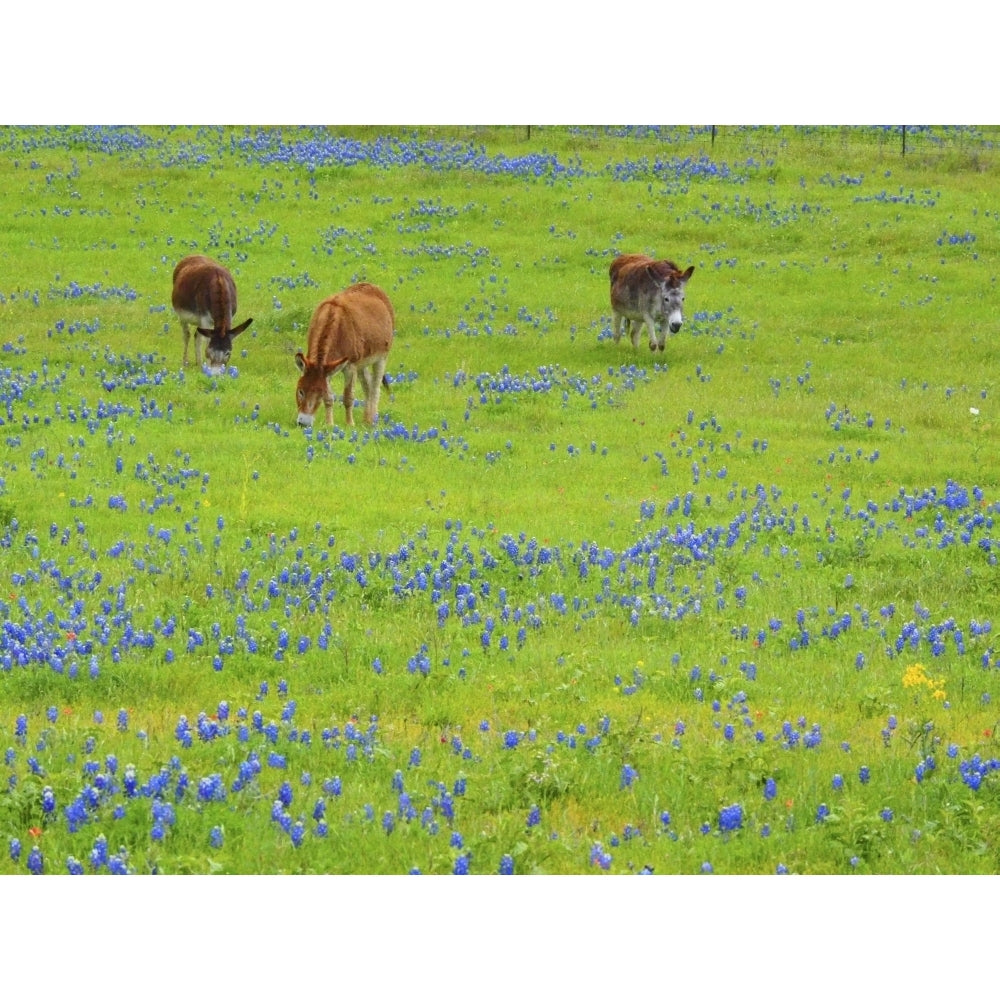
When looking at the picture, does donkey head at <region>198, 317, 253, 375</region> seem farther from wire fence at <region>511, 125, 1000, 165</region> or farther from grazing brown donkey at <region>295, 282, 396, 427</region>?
wire fence at <region>511, 125, 1000, 165</region>

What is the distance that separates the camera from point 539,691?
10.1 m

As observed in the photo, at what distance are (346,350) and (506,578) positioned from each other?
8528 millimetres

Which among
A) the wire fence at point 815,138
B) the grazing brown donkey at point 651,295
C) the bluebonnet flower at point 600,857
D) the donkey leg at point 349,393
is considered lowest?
the bluebonnet flower at point 600,857

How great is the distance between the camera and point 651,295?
2731 cm

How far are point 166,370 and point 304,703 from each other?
15.1 meters

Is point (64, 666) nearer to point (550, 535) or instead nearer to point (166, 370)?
point (550, 535)

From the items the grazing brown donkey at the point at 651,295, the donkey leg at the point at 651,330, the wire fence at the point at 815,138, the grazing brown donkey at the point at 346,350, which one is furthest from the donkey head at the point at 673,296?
the wire fence at the point at 815,138

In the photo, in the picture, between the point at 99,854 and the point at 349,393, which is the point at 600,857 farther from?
the point at 349,393

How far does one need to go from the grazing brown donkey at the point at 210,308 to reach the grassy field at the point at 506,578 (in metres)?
0.74

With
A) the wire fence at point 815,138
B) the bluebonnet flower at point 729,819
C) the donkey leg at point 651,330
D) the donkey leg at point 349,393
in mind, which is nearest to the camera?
the bluebonnet flower at point 729,819

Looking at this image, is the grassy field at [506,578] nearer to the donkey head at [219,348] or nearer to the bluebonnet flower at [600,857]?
the bluebonnet flower at [600,857]

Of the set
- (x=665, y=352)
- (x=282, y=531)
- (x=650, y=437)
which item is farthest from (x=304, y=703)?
(x=665, y=352)

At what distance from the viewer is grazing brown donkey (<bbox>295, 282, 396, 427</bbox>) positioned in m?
20.2

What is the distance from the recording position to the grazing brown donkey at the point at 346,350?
20.2 metres
